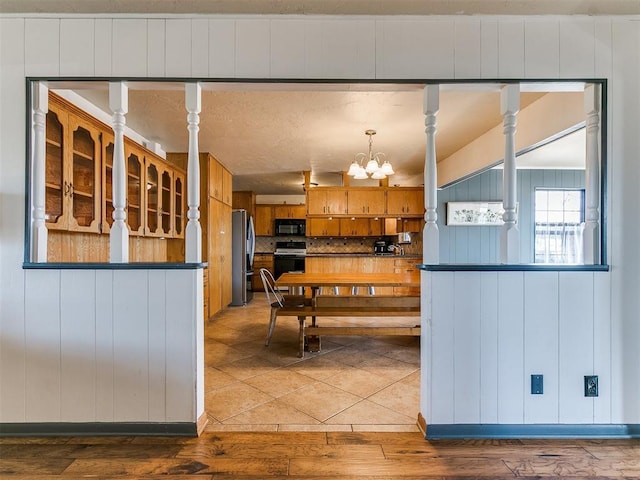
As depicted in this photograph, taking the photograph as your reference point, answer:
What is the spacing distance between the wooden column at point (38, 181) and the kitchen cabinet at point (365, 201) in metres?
4.34

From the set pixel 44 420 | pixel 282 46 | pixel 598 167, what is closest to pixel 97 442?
pixel 44 420

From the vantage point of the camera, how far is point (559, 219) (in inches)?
204

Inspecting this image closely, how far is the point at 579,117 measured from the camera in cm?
234

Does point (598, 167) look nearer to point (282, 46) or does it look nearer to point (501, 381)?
point (501, 381)

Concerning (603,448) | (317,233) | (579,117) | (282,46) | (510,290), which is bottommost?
(603,448)

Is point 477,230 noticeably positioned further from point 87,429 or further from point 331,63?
point 87,429

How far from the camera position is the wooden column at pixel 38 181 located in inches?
70.1

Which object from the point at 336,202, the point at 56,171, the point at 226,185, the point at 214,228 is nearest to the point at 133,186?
the point at 56,171

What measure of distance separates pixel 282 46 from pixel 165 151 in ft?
9.99

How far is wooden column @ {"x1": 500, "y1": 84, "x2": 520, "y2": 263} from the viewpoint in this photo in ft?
5.92

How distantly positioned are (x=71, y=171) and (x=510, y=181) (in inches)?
118

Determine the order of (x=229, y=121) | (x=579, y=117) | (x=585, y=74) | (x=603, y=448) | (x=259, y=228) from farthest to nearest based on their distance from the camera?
(x=259, y=228) < (x=229, y=121) < (x=579, y=117) < (x=585, y=74) < (x=603, y=448)

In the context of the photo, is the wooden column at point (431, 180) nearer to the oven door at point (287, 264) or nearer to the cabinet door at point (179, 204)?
the cabinet door at point (179, 204)

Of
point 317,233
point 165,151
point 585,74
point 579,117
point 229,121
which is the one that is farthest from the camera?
point 317,233
